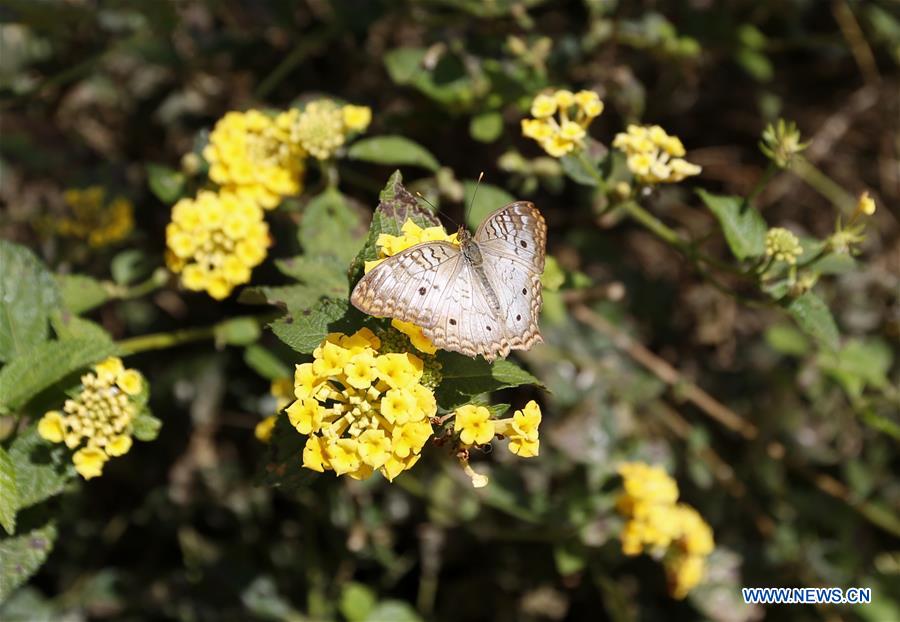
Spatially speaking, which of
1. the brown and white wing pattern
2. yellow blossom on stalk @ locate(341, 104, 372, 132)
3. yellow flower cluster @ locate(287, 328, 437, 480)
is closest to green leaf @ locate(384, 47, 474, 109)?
yellow blossom on stalk @ locate(341, 104, 372, 132)

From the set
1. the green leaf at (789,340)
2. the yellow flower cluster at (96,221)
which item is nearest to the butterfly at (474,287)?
the yellow flower cluster at (96,221)

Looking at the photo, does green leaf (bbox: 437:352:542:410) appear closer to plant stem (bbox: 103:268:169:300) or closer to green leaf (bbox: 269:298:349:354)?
green leaf (bbox: 269:298:349:354)

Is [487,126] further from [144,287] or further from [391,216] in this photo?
[144,287]

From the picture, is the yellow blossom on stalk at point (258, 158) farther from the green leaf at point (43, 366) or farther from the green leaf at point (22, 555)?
the green leaf at point (22, 555)

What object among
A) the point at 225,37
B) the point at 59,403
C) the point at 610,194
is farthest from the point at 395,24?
the point at 59,403

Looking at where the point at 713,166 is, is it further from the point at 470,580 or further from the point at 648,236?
the point at 470,580

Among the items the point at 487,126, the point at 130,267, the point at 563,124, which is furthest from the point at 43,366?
the point at 487,126
